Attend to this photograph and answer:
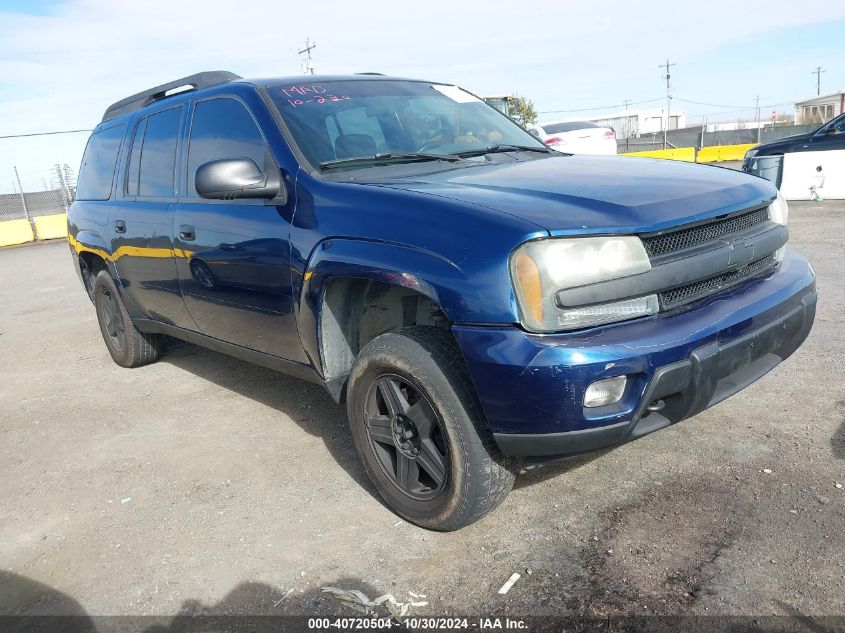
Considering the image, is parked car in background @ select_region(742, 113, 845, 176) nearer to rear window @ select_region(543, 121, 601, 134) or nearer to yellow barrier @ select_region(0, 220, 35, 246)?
rear window @ select_region(543, 121, 601, 134)

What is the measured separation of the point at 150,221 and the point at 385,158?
1669 mm

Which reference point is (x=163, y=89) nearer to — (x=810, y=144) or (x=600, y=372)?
(x=600, y=372)

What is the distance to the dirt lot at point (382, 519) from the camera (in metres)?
2.34

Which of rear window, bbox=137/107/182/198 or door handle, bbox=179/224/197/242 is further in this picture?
rear window, bbox=137/107/182/198

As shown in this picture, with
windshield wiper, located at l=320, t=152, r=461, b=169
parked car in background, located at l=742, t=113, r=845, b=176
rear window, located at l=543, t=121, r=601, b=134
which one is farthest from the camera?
rear window, located at l=543, t=121, r=601, b=134

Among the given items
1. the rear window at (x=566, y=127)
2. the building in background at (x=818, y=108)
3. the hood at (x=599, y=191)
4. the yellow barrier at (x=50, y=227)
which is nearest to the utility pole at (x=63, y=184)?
the yellow barrier at (x=50, y=227)

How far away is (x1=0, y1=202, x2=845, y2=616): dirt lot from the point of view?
2.34 m

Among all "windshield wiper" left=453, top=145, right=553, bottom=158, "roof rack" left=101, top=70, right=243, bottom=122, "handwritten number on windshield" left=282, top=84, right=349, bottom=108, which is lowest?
"windshield wiper" left=453, top=145, right=553, bottom=158

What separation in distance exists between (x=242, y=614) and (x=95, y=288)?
3.76 metres

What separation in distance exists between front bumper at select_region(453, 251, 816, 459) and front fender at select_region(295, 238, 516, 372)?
8 centimetres

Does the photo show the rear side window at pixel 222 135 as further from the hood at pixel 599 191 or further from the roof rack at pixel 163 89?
the hood at pixel 599 191

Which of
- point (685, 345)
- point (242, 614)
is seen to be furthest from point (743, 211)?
point (242, 614)

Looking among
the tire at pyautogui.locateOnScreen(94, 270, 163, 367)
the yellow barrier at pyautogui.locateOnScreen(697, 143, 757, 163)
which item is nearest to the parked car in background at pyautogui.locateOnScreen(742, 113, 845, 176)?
the tire at pyautogui.locateOnScreen(94, 270, 163, 367)

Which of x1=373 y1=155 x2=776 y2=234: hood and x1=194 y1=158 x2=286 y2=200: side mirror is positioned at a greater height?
x1=194 y1=158 x2=286 y2=200: side mirror
